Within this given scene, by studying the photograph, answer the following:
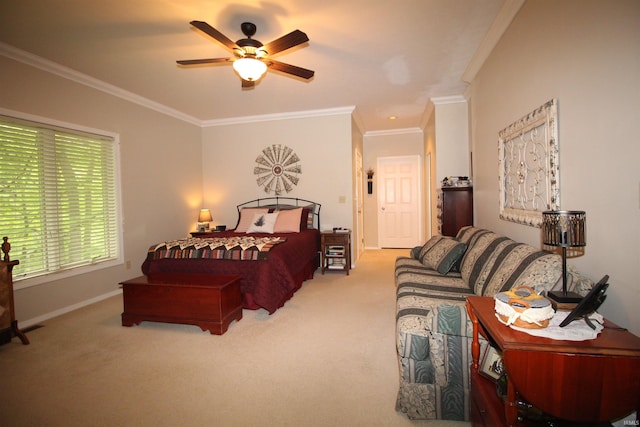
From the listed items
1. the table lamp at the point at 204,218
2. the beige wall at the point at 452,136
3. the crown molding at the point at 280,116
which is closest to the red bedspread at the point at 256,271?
the table lamp at the point at 204,218

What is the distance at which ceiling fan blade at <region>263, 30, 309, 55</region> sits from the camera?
220 centimetres

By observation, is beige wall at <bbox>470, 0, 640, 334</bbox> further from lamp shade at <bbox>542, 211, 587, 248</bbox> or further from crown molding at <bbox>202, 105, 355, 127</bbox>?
crown molding at <bbox>202, 105, 355, 127</bbox>

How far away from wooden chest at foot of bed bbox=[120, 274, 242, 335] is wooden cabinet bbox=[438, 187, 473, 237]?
2.68m

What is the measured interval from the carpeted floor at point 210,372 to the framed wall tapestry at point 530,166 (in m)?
1.46

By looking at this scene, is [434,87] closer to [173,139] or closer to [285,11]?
[285,11]

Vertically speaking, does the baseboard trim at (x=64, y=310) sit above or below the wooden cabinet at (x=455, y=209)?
below

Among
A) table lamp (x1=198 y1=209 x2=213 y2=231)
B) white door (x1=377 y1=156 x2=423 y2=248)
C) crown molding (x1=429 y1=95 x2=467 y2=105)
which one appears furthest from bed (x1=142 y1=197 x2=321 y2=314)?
white door (x1=377 y1=156 x2=423 y2=248)

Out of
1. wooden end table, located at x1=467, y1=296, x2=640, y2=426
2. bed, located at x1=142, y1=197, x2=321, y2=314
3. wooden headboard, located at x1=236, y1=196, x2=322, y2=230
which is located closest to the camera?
wooden end table, located at x1=467, y1=296, x2=640, y2=426

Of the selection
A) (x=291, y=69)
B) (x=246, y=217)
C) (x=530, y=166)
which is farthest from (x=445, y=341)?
(x=246, y=217)

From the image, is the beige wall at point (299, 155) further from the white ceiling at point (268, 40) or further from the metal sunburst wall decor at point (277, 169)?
the white ceiling at point (268, 40)

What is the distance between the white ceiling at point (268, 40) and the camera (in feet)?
7.62

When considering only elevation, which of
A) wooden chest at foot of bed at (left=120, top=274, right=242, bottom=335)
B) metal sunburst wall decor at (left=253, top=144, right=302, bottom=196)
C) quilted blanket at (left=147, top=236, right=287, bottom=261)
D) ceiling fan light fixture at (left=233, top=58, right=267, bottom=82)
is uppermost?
ceiling fan light fixture at (left=233, top=58, right=267, bottom=82)

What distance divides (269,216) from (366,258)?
7.38ft

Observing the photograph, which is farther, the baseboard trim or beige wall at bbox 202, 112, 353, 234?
beige wall at bbox 202, 112, 353, 234
